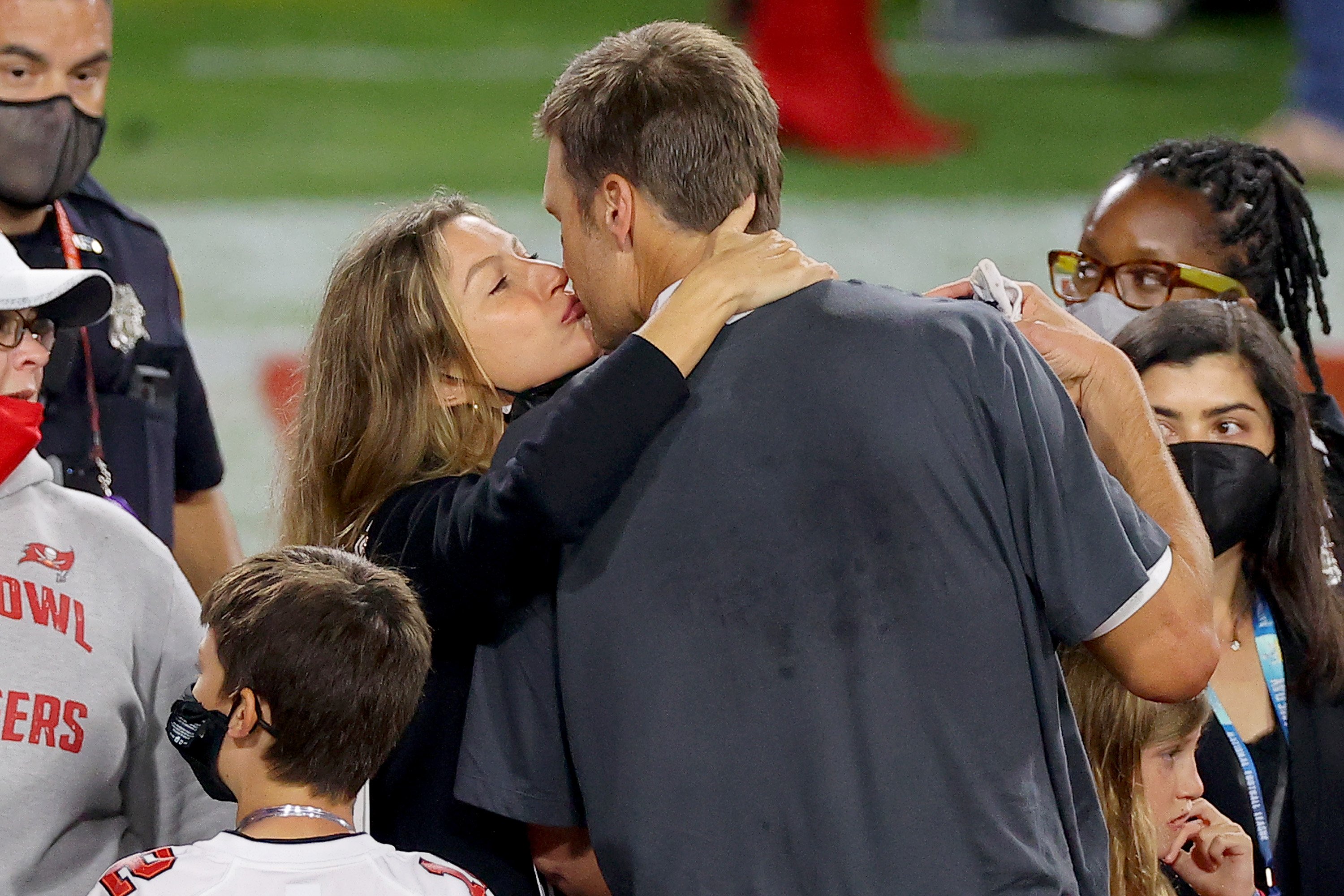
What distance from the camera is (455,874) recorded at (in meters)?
1.97

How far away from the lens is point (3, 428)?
2.09 meters

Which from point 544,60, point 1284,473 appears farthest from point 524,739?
point 544,60

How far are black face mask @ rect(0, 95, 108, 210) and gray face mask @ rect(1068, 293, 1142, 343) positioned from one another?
174 centimetres

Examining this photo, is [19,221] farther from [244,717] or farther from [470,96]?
[470,96]

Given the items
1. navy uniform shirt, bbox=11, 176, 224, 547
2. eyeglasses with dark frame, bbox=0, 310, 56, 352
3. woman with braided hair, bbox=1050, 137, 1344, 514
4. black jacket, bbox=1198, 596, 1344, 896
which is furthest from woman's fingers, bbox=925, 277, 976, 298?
navy uniform shirt, bbox=11, 176, 224, 547

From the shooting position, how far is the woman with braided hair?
2936 millimetres

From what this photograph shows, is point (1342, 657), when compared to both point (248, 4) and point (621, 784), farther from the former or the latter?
point (248, 4)

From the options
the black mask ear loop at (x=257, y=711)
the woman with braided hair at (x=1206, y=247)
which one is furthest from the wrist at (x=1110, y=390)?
the black mask ear loop at (x=257, y=711)

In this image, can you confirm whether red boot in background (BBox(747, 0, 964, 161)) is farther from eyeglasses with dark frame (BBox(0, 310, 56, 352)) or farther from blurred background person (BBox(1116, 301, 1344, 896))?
eyeglasses with dark frame (BBox(0, 310, 56, 352))

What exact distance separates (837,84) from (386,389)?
9558mm

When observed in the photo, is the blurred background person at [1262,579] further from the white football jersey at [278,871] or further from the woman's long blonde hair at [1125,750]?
the white football jersey at [278,871]

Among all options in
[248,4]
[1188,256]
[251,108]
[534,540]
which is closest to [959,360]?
[534,540]

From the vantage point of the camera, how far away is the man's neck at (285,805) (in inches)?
76.4

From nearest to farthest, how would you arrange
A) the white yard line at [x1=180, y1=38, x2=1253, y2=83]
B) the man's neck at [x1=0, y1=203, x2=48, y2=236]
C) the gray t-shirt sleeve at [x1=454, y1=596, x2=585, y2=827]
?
the gray t-shirt sleeve at [x1=454, y1=596, x2=585, y2=827]
the man's neck at [x1=0, y1=203, x2=48, y2=236]
the white yard line at [x1=180, y1=38, x2=1253, y2=83]
